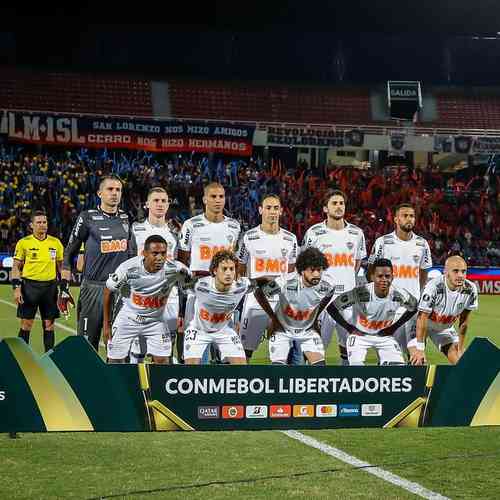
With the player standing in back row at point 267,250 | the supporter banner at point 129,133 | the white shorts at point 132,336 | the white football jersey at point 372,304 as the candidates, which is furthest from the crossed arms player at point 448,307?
the supporter banner at point 129,133

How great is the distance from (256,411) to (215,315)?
216cm

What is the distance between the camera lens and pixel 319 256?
27.5ft

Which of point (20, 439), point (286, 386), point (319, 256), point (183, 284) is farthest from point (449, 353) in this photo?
point (20, 439)

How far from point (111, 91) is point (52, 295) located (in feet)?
81.4

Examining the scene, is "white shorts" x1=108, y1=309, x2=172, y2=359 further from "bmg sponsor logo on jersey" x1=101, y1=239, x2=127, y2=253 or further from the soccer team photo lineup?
"bmg sponsor logo on jersey" x1=101, y1=239, x2=127, y2=253

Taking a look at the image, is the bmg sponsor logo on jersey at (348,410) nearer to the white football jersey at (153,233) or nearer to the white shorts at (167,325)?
the white shorts at (167,325)

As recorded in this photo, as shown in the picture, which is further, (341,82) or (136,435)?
(341,82)

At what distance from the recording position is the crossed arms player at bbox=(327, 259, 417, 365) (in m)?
8.62

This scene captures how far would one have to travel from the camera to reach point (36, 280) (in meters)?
10.7

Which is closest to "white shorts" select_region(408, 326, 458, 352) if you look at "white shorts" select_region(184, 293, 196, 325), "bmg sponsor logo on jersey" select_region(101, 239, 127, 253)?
"white shorts" select_region(184, 293, 196, 325)

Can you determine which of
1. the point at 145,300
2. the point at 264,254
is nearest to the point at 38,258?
the point at 264,254

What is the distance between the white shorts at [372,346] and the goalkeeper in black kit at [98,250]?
2295 mm

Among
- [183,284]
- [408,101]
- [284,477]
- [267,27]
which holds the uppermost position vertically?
[267,27]

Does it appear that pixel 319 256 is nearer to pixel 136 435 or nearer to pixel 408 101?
pixel 136 435
